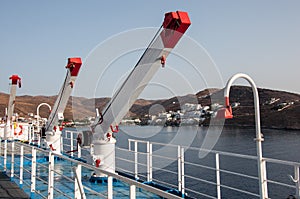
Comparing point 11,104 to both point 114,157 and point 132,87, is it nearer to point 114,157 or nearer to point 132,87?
point 114,157

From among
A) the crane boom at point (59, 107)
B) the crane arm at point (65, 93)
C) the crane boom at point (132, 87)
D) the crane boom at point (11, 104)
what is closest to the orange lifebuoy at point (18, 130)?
the crane boom at point (11, 104)

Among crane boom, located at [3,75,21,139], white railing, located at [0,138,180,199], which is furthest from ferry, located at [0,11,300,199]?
crane boom, located at [3,75,21,139]

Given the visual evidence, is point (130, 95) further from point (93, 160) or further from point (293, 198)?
point (293, 198)

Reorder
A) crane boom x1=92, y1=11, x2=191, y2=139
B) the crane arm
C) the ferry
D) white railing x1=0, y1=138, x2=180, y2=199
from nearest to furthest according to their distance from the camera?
white railing x1=0, y1=138, x2=180, y2=199
the ferry
crane boom x1=92, y1=11, x2=191, y2=139
the crane arm

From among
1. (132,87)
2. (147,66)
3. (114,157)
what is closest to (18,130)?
(114,157)

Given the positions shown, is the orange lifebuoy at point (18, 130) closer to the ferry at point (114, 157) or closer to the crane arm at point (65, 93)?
the ferry at point (114, 157)

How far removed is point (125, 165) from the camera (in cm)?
1517

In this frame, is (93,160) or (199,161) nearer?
(93,160)

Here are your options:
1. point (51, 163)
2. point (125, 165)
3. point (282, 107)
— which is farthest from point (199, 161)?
point (282, 107)

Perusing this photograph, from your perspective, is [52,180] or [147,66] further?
[147,66]

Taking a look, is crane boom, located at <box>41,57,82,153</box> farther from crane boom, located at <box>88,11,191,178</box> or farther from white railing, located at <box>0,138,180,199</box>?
A: crane boom, located at <box>88,11,191,178</box>

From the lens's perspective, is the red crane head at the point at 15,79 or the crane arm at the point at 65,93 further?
the red crane head at the point at 15,79

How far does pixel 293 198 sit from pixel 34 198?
3039mm

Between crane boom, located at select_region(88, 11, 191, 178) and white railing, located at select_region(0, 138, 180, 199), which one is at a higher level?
crane boom, located at select_region(88, 11, 191, 178)
